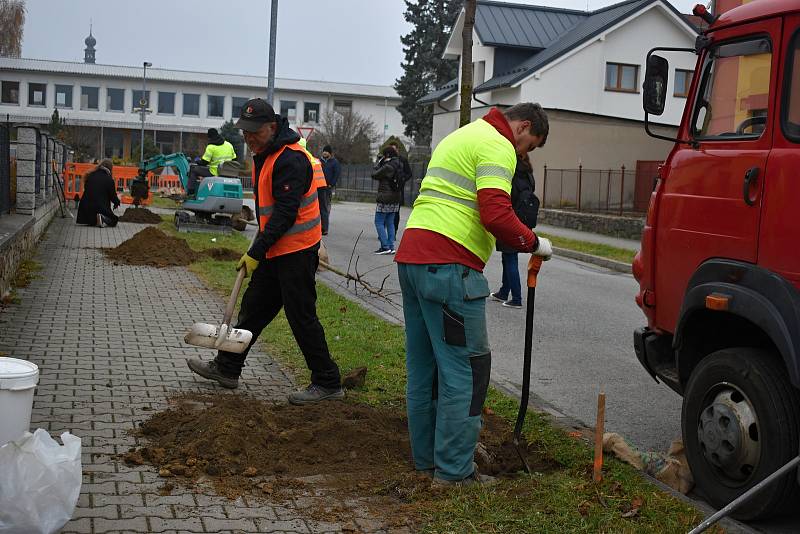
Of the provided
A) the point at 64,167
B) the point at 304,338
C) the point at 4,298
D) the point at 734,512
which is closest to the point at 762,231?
the point at 734,512

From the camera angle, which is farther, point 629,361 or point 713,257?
point 629,361

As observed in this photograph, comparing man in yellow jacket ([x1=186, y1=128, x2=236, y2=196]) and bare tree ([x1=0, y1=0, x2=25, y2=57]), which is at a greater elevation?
bare tree ([x1=0, y1=0, x2=25, y2=57])

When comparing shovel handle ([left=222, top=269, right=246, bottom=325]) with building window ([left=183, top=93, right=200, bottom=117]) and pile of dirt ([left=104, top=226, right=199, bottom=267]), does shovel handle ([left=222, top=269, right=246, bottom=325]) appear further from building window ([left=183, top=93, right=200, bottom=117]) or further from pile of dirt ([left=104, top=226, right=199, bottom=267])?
building window ([left=183, top=93, right=200, bottom=117])

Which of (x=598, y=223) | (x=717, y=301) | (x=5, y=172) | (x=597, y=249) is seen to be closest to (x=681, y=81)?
(x=598, y=223)

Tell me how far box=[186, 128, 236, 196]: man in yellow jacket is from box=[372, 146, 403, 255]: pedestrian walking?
3843 mm

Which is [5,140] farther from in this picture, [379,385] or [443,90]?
[443,90]

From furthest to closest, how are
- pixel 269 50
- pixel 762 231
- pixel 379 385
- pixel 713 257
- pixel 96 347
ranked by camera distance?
pixel 269 50 → pixel 96 347 → pixel 379 385 → pixel 713 257 → pixel 762 231

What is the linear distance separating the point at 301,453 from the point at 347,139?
66180 millimetres

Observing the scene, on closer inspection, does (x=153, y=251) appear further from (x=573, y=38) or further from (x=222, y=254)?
(x=573, y=38)

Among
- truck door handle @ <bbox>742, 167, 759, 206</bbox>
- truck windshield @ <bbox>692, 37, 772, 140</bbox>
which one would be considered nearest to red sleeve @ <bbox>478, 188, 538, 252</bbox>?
truck door handle @ <bbox>742, 167, 759, 206</bbox>

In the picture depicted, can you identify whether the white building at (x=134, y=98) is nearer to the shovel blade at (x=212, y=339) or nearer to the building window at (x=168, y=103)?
the building window at (x=168, y=103)

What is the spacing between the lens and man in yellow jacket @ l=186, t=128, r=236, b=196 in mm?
20391

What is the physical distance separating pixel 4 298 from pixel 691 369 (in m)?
7.59

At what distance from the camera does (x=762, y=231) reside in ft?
15.8
